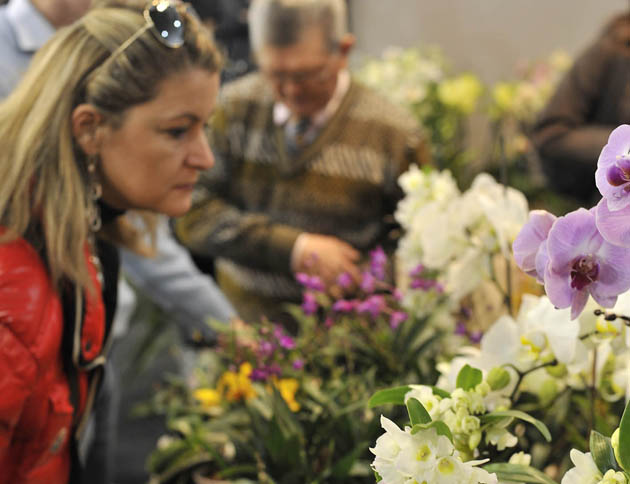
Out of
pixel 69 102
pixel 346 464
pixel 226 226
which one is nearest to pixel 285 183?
pixel 226 226

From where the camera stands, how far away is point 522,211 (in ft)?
3.14

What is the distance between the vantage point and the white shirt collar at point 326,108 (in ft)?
6.34

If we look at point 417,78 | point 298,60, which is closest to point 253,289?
point 298,60

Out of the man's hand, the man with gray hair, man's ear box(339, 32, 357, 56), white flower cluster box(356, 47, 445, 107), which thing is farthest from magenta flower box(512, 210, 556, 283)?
white flower cluster box(356, 47, 445, 107)

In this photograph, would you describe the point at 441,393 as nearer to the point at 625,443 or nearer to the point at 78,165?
the point at 625,443

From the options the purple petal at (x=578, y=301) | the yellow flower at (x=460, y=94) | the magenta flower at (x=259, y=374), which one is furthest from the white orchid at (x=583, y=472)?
the yellow flower at (x=460, y=94)

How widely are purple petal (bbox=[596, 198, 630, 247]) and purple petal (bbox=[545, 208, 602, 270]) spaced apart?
0.03 m

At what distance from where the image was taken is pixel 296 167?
1.92 meters

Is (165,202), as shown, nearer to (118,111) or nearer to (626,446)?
(118,111)

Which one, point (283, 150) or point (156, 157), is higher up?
point (156, 157)

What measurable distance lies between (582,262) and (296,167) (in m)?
1.40

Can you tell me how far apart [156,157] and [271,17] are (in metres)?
0.79

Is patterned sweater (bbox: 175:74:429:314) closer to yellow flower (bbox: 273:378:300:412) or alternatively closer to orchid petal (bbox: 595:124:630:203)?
yellow flower (bbox: 273:378:300:412)

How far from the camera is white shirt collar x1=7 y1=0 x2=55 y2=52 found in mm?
1536
